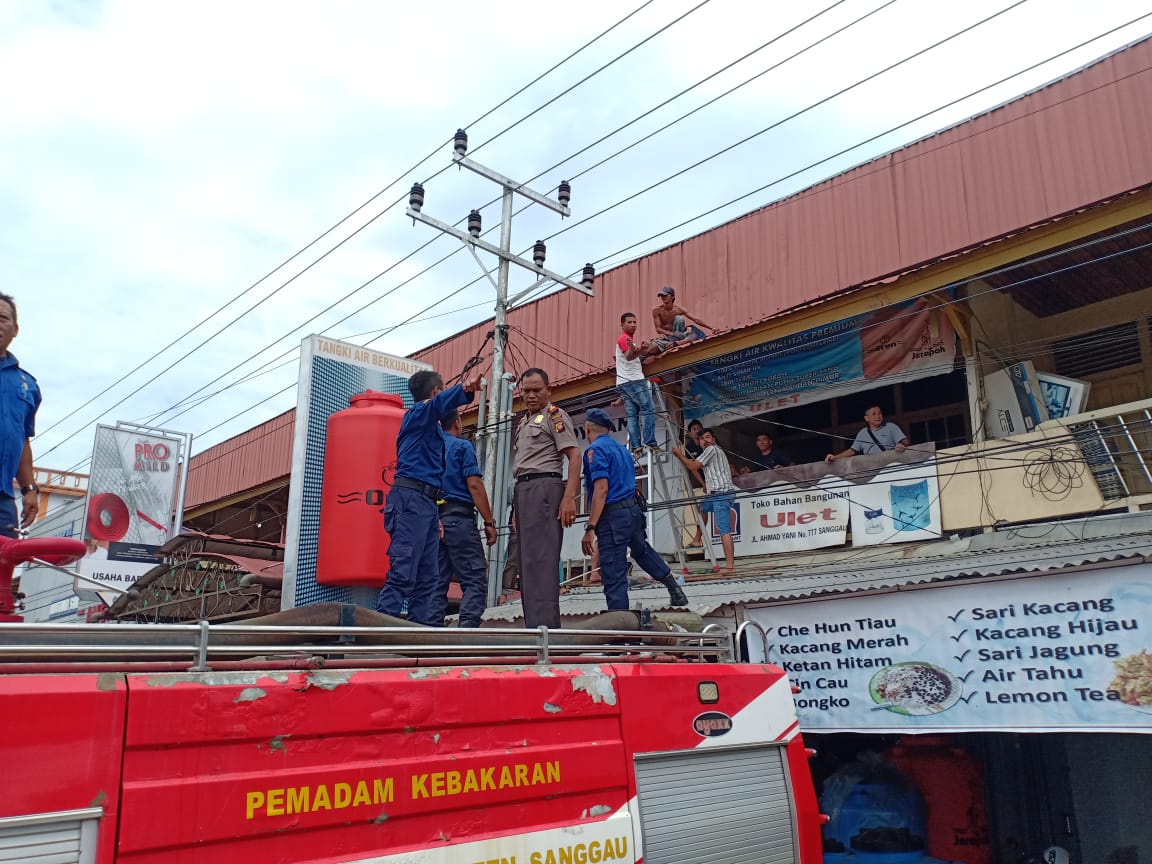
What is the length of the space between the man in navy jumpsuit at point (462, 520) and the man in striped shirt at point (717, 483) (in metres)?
4.30

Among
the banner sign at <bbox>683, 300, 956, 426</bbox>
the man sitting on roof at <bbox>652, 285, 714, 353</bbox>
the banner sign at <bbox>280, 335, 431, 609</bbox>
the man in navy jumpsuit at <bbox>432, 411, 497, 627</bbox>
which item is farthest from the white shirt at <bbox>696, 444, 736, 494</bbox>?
the man in navy jumpsuit at <bbox>432, 411, 497, 627</bbox>

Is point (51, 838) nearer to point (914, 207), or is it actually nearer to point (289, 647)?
point (289, 647)

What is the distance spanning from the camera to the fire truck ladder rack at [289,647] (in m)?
2.30

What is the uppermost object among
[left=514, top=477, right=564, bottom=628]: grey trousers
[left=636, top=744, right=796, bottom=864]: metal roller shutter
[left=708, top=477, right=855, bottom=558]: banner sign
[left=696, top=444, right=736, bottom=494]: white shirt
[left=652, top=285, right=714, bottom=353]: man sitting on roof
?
[left=652, top=285, right=714, bottom=353]: man sitting on roof

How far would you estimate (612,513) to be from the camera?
603cm

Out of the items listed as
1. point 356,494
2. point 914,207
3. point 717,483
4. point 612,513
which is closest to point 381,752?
point 612,513

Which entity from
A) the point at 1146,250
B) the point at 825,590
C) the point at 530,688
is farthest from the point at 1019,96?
the point at 530,688

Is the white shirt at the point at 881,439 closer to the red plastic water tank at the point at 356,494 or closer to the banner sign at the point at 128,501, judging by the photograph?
the red plastic water tank at the point at 356,494

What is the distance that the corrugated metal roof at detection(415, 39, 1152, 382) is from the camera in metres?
8.52

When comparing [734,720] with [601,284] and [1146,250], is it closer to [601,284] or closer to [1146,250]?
[1146,250]

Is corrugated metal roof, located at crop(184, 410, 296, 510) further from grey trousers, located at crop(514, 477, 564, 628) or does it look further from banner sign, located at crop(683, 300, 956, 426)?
grey trousers, located at crop(514, 477, 564, 628)

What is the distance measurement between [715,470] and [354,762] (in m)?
8.23

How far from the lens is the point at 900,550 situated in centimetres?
872

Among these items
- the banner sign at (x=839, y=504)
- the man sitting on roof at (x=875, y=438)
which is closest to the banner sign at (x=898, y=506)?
the banner sign at (x=839, y=504)
